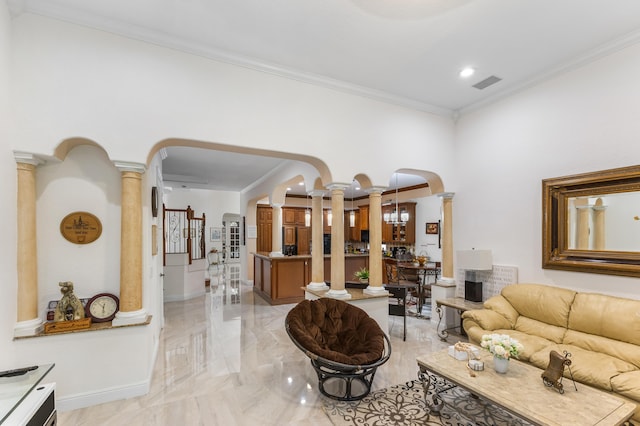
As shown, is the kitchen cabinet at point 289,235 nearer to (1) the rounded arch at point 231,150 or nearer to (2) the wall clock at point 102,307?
(1) the rounded arch at point 231,150

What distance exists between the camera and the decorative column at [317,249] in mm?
4686

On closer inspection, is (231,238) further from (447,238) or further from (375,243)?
(447,238)

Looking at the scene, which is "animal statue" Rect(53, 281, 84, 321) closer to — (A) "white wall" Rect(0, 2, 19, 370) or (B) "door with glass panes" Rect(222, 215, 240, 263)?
(A) "white wall" Rect(0, 2, 19, 370)

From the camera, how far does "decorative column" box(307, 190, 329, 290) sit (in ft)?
15.4

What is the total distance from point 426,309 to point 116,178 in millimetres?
5629

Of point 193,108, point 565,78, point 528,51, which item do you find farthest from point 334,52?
point 565,78

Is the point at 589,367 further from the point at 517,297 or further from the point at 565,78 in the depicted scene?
the point at 565,78

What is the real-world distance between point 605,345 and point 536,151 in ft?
7.36

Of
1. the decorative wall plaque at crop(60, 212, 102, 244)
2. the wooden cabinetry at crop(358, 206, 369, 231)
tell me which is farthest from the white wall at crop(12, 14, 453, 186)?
the wooden cabinetry at crop(358, 206, 369, 231)

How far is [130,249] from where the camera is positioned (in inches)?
111

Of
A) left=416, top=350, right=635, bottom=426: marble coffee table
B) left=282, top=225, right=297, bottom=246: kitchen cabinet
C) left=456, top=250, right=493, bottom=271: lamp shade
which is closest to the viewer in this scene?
left=416, top=350, right=635, bottom=426: marble coffee table

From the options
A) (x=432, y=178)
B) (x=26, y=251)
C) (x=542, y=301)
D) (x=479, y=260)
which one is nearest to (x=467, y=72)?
(x=432, y=178)

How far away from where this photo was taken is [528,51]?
3.21 m

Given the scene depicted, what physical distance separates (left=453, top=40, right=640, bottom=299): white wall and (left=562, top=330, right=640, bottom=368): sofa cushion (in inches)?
21.4
